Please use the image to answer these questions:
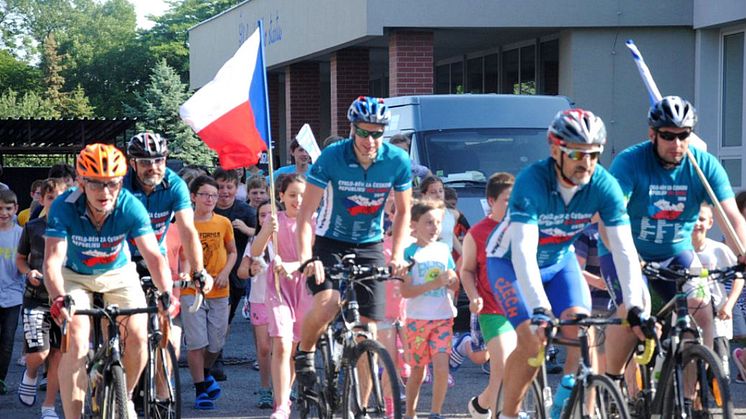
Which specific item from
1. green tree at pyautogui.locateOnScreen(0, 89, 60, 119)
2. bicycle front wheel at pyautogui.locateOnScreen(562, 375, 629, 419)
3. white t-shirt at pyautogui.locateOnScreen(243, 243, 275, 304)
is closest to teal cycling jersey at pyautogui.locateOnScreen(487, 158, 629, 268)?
bicycle front wheel at pyautogui.locateOnScreen(562, 375, 629, 419)

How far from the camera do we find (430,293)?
29.8 ft

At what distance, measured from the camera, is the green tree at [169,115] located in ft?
199

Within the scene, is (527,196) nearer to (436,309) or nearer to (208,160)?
(436,309)

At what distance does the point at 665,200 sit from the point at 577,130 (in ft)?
4.41

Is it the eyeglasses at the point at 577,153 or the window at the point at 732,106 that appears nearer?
the eyeglasses at the point at 577,153

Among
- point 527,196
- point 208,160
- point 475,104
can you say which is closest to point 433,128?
point 475,104

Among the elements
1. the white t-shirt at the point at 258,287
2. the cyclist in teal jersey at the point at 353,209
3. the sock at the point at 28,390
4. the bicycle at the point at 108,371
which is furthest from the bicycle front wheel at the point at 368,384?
the sock at the point at 28,390

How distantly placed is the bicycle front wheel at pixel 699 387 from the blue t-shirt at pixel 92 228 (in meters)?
3.15

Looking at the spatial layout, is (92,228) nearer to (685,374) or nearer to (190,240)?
(190,240)

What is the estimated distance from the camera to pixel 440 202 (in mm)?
9180

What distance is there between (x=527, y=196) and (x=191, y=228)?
2852mm

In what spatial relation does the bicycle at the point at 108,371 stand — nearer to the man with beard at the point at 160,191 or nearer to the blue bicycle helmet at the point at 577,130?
the man with beard at the point at 160,191

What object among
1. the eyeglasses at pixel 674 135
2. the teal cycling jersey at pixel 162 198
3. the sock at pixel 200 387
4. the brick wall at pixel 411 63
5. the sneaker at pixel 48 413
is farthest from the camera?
the brick wall at pixel 411 63

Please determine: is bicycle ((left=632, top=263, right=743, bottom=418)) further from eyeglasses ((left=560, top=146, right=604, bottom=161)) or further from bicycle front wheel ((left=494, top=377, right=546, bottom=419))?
eyeglasses ((left=560, top=146, right=604, bottom=161))
